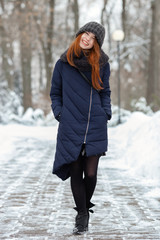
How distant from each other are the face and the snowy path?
1657mm

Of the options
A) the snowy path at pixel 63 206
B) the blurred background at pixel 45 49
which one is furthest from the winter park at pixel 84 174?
the blurred background at pixel 45 49

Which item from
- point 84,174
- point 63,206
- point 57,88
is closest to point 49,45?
point 63,206

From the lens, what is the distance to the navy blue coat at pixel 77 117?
354 centimetres

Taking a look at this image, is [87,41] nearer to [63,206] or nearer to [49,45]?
[63,206]

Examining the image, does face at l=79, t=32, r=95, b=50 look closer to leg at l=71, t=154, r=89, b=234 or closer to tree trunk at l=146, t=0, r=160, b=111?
leg at l=71, t=154, r=89, b=234

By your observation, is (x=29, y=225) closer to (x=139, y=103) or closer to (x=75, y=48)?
(x=75, y=48)

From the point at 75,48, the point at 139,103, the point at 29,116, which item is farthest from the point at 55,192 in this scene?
the point at 29,116

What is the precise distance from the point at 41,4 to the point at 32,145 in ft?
44.1

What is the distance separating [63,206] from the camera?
4723 mm

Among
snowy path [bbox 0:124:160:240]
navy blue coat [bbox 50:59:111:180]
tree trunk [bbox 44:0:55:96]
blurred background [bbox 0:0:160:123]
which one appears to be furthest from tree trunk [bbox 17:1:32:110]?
navy blue coat [bbox 50:59:111:180]

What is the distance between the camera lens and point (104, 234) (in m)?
3.69

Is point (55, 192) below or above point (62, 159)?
below

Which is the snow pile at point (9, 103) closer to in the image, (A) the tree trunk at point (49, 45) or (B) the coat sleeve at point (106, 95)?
(A) the tree trunk at point (49, 45)

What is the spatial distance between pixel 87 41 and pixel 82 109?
594 mm
